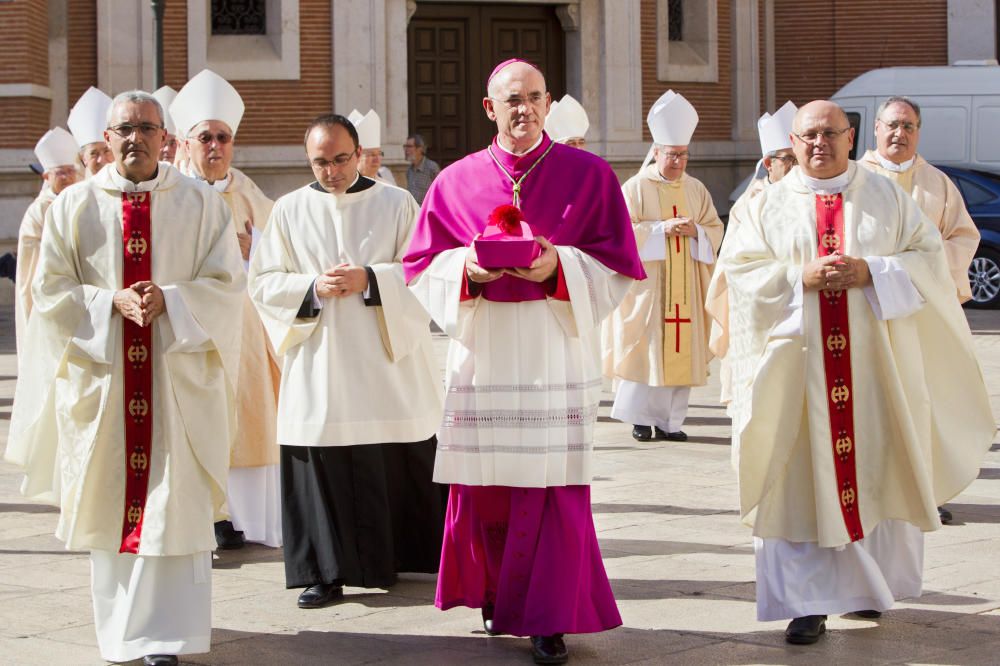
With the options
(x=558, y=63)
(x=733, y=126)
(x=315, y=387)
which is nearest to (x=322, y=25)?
(x=558, y=63)

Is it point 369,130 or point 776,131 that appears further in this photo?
point 776,131

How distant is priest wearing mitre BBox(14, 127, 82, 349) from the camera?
8922 millimetres

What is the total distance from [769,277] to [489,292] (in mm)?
974

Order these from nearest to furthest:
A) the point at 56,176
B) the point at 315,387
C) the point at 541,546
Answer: the point at 541,546, the point at 315,387, the point at 56,176

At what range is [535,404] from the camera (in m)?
5.77

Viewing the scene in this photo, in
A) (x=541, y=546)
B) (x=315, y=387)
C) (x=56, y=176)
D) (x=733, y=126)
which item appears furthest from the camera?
(x=733, y=126)

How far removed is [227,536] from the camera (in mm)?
7590

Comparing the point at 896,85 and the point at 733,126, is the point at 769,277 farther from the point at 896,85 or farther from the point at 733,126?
the point at 733,126

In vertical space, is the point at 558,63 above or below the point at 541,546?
above

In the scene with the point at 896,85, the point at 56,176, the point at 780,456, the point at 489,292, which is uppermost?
the point at 896,85

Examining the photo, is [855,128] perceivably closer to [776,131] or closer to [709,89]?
[709,89]

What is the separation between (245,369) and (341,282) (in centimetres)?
130

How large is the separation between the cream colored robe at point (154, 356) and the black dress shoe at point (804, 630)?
1891 millimetres

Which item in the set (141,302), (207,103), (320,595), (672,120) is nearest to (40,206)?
(207,103)
